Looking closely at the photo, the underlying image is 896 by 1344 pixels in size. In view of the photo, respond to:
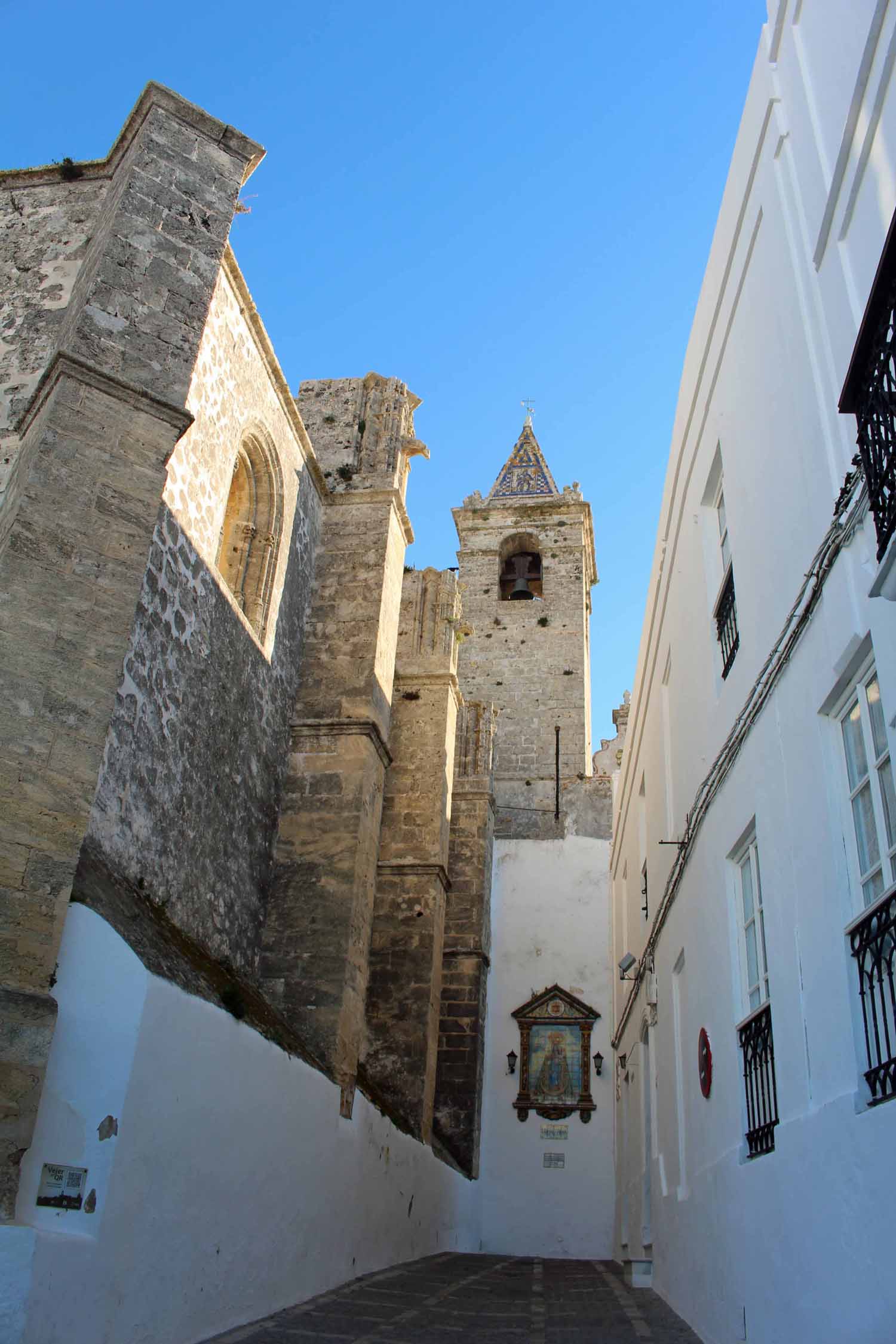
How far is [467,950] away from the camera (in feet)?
48.1

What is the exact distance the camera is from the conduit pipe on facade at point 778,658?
369cm

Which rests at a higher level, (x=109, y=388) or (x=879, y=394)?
(x=109, y=388)

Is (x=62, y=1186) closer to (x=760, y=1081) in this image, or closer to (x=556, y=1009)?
(x=760, y=1081)

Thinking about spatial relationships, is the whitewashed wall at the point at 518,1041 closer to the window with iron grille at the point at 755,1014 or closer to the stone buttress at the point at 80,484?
the window with iron grille at the point at 755,1014

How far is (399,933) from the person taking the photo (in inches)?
446

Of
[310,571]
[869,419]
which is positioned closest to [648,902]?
[310,571]

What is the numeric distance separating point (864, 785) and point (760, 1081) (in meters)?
1.86

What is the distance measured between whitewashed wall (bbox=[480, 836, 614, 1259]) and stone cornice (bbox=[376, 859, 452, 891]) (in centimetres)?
530

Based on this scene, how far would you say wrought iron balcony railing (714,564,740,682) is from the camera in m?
6.06

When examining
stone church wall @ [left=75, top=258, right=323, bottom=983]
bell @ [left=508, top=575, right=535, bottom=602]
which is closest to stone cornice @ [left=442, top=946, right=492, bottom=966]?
stone church wall @ [left=75, top=258, right=323, bottom=983]

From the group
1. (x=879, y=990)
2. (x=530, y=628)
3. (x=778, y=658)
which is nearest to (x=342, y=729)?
(x=778, y=658)

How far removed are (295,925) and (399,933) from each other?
3.18m

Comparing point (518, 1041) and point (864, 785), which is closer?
point (864, 785)

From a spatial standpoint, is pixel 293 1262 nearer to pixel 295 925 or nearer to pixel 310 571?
pixel 295 925
